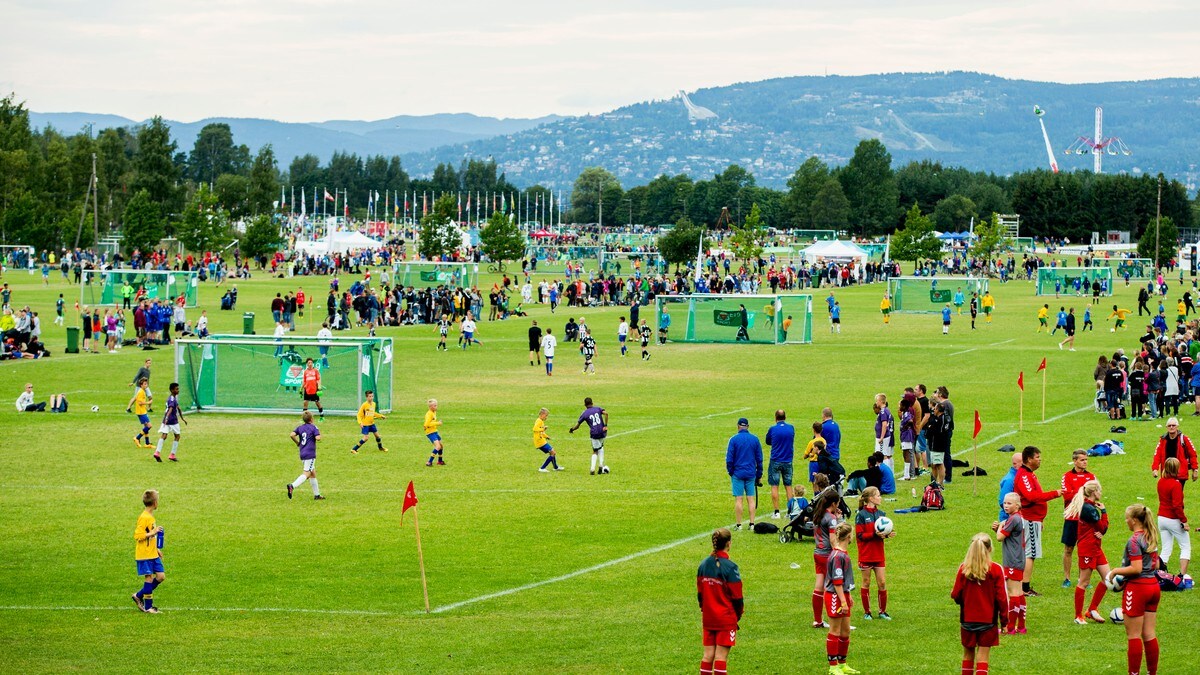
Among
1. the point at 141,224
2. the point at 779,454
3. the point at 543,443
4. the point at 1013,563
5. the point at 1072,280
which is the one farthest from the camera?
the point at 141,224

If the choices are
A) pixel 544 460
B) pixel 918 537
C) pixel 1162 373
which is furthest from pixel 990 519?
pixel 1162 373

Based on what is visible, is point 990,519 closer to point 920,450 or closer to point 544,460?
point 920,450

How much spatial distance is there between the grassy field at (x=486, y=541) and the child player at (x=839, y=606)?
1.90 feet

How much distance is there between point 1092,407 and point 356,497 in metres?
20.4

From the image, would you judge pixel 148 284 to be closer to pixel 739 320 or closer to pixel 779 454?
pixel 739 320

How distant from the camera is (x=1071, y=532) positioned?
1691 centimetres

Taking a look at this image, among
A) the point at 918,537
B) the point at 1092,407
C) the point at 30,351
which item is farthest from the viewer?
the point at 30,351

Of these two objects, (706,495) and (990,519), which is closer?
(990,519)

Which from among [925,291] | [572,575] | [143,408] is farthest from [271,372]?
[925,291]

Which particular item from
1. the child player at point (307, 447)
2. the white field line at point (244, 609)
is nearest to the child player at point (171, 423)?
the child player at point (307, 447)

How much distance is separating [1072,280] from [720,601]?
8463 centimetres

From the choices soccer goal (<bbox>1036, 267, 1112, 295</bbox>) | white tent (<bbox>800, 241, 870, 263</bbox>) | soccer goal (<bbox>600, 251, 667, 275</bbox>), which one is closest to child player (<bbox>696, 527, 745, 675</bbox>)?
soccer goal (<bbox>1036, 267, 1112, 295</bbox>)

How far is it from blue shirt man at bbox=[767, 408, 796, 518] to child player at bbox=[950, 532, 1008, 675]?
9.87m

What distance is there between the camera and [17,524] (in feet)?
77.0
